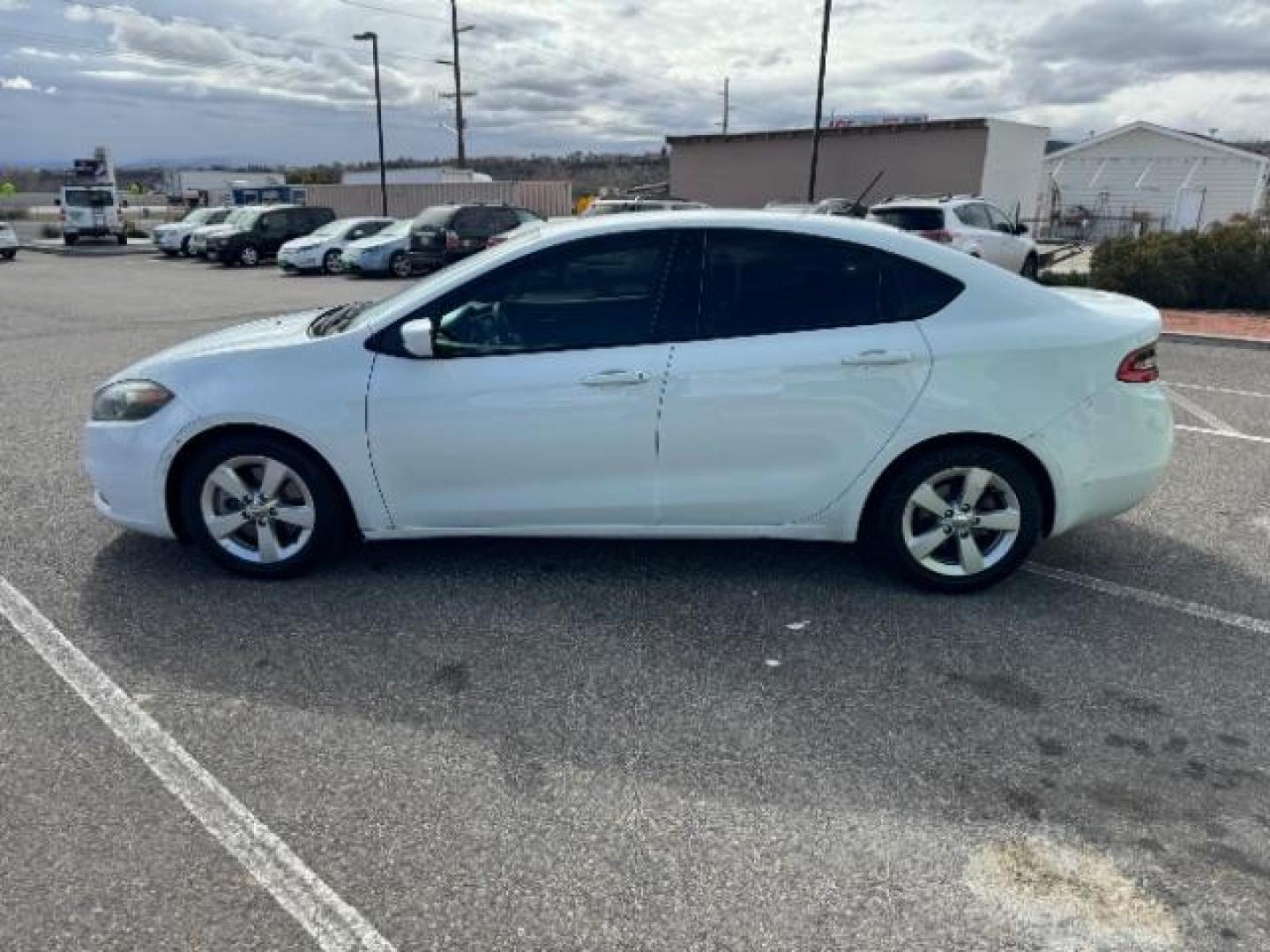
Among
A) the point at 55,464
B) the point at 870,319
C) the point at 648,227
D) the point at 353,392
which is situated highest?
the point at 648,227

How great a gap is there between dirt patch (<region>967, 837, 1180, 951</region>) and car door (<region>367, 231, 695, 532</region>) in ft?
6.34

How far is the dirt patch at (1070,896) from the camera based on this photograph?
7.39 feet

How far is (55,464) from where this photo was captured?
5.91 m

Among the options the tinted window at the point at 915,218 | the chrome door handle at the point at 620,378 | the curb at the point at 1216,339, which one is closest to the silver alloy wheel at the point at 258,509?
the chrome door handle at the point at 620,378

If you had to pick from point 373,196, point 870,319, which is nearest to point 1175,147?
point 373,196

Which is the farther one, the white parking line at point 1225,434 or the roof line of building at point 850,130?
the roof line of building at point 850,130

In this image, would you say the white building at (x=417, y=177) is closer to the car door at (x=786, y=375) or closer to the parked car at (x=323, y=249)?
the parked car at (x=323, y=249)

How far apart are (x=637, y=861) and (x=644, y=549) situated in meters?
2.15

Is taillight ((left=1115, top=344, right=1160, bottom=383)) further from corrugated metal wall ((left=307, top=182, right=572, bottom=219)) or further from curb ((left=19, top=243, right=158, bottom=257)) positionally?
curb ((left=19, top=243, right=158, bottom=257))

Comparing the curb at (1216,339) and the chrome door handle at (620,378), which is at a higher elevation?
the chrome door handle at (620,378)

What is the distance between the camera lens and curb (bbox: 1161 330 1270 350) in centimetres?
1069

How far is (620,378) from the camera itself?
3.75m

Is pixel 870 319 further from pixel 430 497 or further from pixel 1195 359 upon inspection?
pixel 1195 359

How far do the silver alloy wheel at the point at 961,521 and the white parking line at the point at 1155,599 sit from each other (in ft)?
1.56
